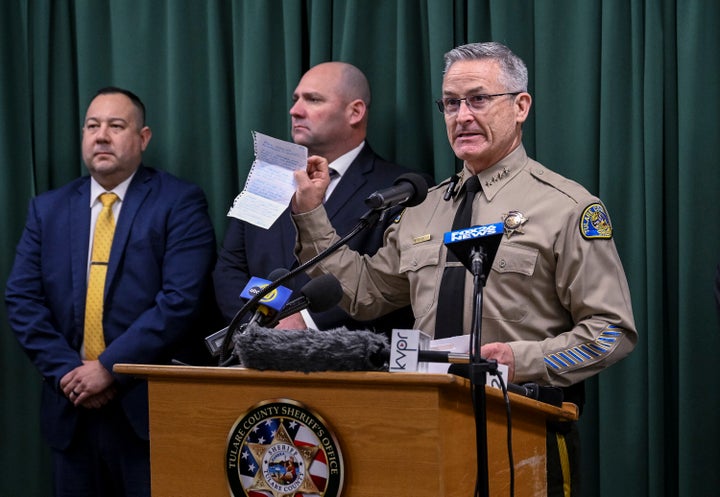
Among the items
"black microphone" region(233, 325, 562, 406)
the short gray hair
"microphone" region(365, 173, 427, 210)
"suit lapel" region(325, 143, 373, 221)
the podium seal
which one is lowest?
the podium seal

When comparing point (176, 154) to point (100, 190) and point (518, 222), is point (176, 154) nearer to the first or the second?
point (100, 190)

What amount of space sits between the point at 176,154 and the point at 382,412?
101 inches

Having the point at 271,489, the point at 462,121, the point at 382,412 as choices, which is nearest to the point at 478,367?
the point at 382,412

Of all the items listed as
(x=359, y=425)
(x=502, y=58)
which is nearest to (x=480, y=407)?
(x=359, y=425)

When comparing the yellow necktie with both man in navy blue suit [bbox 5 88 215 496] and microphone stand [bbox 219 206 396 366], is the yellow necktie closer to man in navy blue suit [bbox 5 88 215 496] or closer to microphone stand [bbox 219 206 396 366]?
man in navy blue suit [bbox 5 88 215 496]

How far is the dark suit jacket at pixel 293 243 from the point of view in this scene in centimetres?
329

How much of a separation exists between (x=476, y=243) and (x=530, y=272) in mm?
787

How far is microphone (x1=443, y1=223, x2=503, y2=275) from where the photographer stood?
1.81m

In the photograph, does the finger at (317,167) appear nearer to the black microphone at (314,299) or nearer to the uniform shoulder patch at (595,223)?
the uniform shoulder patch at (595,223)

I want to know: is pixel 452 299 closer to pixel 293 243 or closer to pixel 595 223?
pixel 595 223

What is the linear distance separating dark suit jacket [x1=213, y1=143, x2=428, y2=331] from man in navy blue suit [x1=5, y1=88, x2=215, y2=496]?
16cm

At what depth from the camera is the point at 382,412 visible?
1731 millimetres

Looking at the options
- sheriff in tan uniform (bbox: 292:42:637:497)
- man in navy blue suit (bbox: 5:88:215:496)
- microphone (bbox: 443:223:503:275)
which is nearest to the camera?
microphone (bbox: 443:223:503:275)

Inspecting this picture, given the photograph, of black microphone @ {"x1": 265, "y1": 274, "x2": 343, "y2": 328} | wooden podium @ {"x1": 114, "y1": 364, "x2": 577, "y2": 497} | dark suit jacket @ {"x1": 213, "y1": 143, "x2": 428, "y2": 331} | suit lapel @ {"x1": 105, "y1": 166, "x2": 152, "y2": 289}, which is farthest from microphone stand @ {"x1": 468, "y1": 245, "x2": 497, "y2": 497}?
suit lapel @ {"x1": 105, "y1": 166, "x2": 152, "y2": 289}
